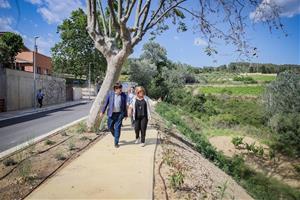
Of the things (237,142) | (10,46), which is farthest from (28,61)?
(237,142)

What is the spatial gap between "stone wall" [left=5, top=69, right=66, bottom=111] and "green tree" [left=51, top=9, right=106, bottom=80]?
1741cm

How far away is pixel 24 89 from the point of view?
3212 centimetres

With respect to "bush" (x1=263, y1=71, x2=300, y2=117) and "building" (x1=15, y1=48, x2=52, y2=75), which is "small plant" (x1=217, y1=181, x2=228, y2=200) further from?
"building" (x1=15, y1=48, x2=52, y2=75)

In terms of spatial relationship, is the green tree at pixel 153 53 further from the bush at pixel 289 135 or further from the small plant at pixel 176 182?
the small plant at pixel 176 182

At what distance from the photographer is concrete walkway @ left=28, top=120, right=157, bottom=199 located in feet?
19.8

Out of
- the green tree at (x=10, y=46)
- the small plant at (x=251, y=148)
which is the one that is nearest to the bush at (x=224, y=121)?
the small plant at (x=251, y=148)

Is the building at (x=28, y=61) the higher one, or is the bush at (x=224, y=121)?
the building at (x=28, y=61)

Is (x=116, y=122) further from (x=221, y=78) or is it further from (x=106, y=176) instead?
(x=221, y=78)

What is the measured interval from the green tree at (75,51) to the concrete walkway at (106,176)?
5098 cm

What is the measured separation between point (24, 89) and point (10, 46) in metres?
9.89

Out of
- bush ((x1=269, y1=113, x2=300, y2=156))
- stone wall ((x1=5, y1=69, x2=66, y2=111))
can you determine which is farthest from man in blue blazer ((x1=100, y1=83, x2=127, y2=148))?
stone wall ((x1=5, y1=69, x2=66, y2=111))

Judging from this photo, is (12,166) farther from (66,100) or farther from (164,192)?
(66,100)

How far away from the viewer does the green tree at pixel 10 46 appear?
37325mm

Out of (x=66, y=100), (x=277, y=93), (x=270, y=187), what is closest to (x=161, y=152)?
(x=270, y=187)
